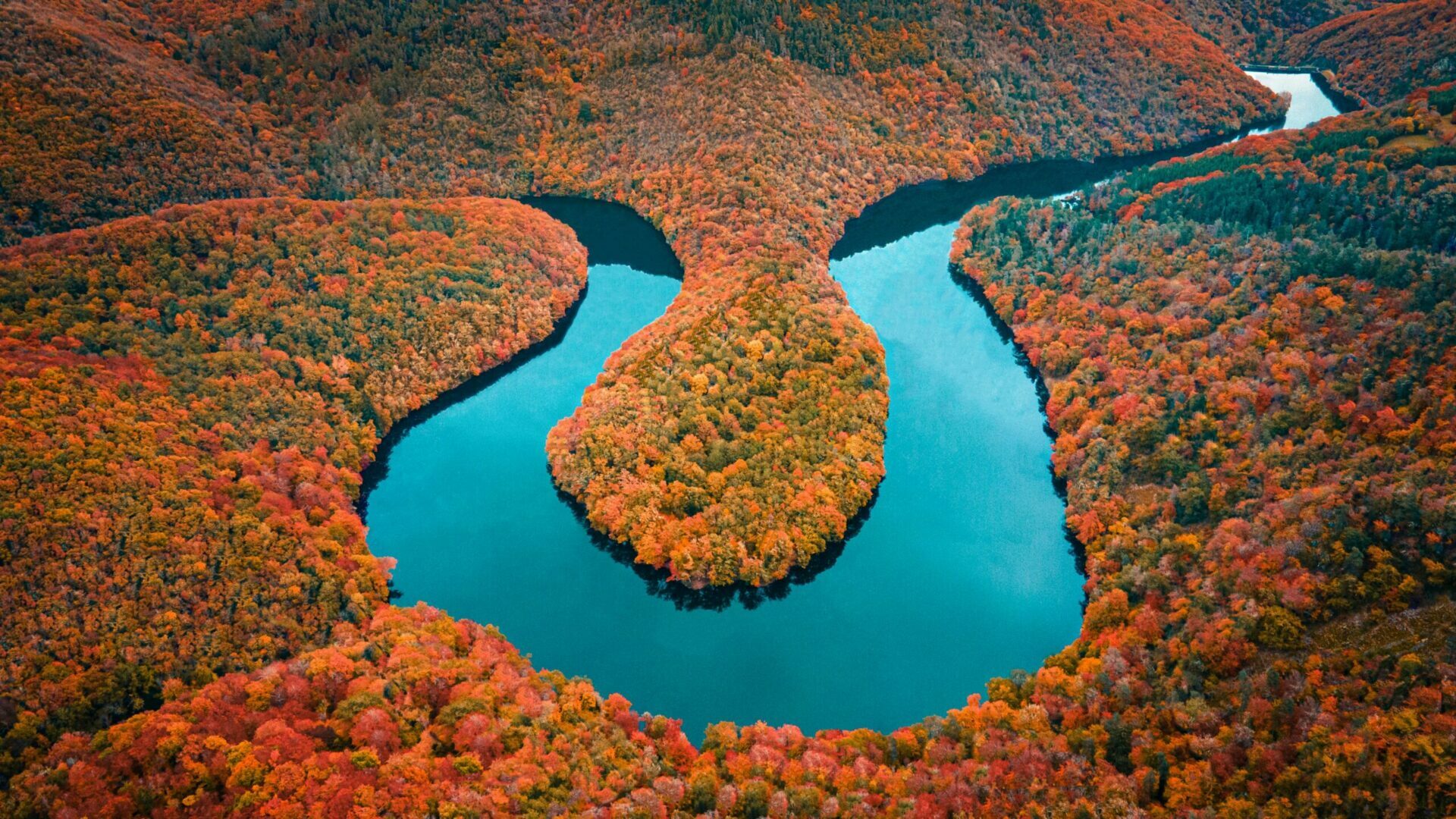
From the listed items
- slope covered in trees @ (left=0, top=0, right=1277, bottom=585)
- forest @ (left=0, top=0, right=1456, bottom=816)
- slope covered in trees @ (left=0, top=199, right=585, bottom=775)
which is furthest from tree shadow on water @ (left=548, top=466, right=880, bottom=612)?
slope covered in trees @ (left=0, top=199, right=585, bottom=775)

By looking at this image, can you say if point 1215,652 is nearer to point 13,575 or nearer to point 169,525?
point 169,525

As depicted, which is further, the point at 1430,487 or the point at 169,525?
the point at 169,525

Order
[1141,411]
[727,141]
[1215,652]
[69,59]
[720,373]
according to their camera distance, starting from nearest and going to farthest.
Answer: [1215,652]
[1141,411]
[720,373]
[69,59]
[727,141]

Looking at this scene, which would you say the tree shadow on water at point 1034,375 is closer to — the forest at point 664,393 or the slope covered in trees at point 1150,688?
the slope covered in trees at point 1150,688

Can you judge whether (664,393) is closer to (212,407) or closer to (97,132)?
(212,407)

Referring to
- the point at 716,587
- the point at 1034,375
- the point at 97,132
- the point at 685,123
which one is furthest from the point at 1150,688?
the point at 97,132

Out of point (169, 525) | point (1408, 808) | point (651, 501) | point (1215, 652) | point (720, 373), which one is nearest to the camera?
point (1408, 808)

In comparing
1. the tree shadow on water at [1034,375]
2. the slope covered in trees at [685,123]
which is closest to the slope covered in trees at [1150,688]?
the tree shadow on water at [1034,375]

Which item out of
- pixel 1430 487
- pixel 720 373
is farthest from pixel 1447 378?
pixel 720 373
